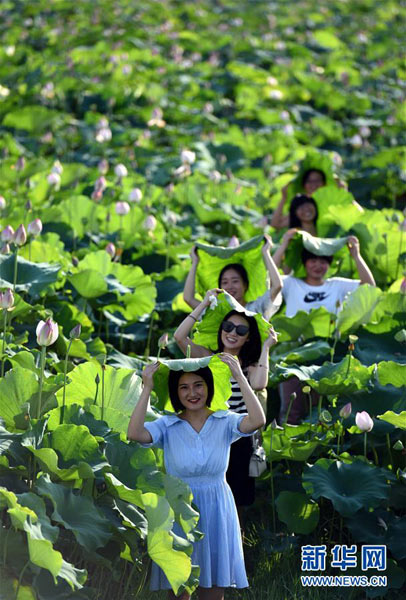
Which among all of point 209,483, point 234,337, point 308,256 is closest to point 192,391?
point 209,483

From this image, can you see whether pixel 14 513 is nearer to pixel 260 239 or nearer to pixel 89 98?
pixel 260 239

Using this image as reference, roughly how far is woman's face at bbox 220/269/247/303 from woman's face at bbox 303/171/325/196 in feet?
7.37

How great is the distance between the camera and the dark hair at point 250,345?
3.90 metres

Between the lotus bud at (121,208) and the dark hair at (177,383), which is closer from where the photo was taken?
the dark hair at (177,383)

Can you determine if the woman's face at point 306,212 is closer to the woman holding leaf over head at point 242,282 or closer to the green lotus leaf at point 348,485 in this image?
the woman holding leaf over head at point 242,282

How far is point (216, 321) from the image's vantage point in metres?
3.93

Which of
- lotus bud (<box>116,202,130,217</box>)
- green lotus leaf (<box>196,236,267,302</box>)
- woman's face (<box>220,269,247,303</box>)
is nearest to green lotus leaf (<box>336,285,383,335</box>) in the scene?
green lotus leaf (<box>196,236,267,302</box>)

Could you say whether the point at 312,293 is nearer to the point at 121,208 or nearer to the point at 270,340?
the point at 270,340

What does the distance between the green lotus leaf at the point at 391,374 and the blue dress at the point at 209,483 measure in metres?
1.02

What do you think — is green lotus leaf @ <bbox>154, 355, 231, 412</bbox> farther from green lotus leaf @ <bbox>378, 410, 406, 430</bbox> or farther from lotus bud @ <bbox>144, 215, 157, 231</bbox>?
lotus bud @ <bbox>144, 215, 157, 231</bbox>

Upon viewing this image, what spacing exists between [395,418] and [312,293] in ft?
4.44

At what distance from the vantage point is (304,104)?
1130cm

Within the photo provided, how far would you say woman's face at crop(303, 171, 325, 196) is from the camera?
21.7 ft

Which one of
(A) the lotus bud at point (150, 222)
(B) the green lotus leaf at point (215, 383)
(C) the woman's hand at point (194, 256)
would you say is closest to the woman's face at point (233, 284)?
(C) the woman's hand at point (194, 256)
